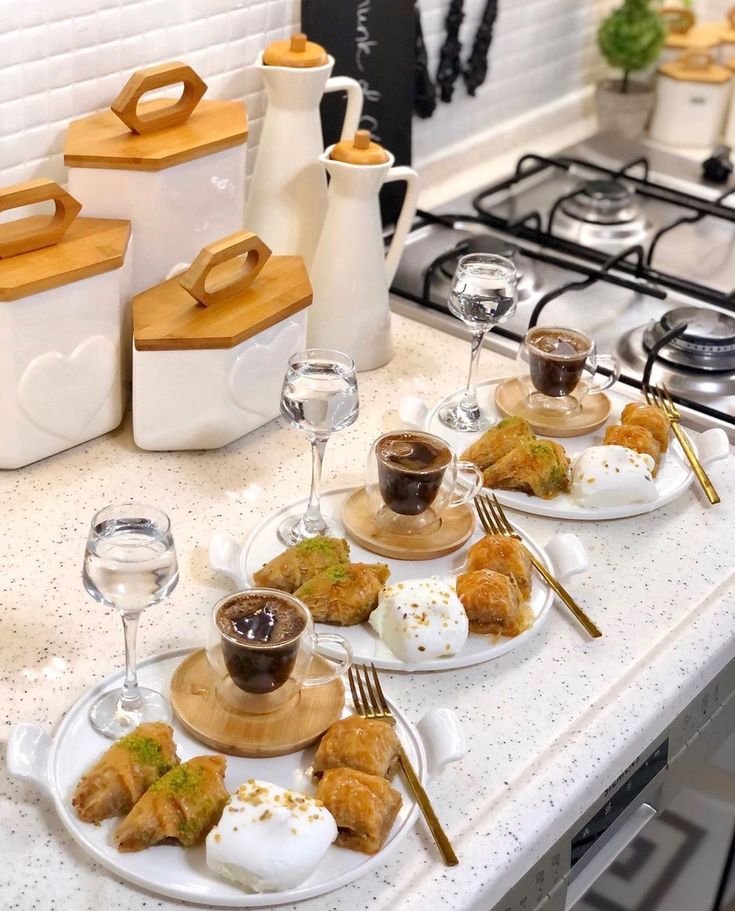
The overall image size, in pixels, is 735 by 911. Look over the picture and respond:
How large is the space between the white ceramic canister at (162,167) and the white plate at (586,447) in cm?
32

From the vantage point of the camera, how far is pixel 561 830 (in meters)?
0.99

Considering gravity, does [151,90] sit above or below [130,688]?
above

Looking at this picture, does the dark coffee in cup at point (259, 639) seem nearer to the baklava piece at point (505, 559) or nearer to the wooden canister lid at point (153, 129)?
the baklava piece at point (505, 559)

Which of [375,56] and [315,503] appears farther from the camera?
[375,56]

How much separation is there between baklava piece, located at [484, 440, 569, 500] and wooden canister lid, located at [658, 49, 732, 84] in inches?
48.5

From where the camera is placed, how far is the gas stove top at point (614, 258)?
1608 millimetres

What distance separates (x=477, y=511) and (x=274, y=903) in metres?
0.53

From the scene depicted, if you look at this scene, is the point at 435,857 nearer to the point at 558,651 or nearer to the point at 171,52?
the point at 558,651

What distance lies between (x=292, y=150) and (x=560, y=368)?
0.43 metres

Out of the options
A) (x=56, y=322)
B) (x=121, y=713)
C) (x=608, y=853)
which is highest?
(x=56, y=322)

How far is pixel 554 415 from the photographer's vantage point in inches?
57.2

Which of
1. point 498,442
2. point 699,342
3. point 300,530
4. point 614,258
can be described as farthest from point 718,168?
point 300,530

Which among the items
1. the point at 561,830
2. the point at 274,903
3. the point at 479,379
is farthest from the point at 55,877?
the point at 479,379

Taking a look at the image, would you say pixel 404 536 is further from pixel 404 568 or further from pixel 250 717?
pixel 250 717
